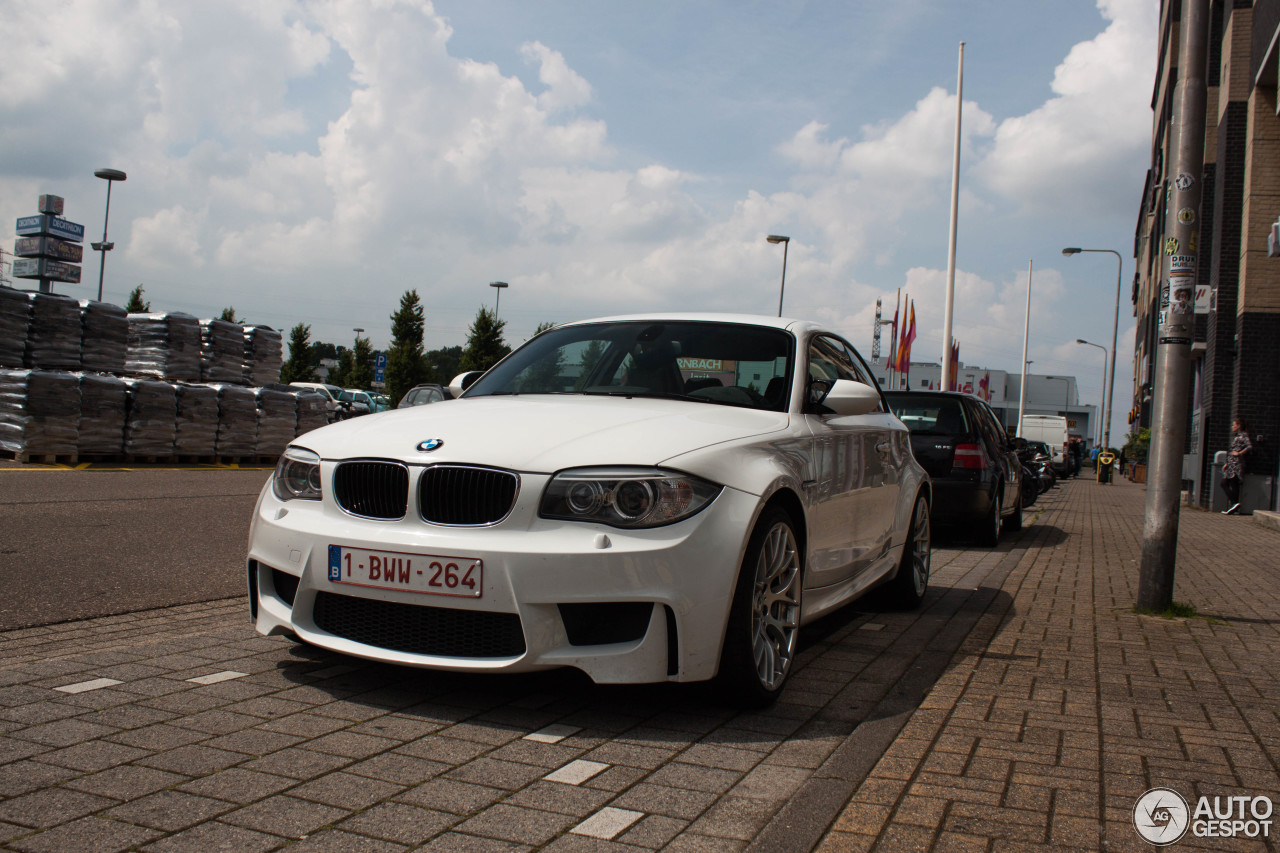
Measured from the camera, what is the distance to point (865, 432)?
5.22m

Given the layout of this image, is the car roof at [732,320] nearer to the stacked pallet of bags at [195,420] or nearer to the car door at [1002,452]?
the car door at [1002,452]

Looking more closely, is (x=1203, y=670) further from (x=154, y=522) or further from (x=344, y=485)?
(x=154, y=522)

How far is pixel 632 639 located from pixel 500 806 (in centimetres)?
78

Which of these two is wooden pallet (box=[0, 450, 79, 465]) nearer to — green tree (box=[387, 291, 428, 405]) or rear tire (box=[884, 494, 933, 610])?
rear tire (box=[884, 494, 933, 610])

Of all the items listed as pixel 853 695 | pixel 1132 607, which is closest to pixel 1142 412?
pixel 1132 607

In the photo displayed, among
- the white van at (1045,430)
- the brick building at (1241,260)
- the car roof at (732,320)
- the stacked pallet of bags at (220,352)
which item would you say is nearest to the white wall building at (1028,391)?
the white van at (1045,430)

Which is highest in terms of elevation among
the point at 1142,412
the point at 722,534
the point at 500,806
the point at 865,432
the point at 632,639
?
the point at 1142,412

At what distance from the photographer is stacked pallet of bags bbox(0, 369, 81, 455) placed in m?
13.9

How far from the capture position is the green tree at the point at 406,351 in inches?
2215

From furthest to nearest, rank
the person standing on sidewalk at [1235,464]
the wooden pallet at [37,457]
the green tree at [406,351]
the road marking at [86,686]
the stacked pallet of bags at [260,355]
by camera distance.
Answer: the green tree at [406,351], the stacked pallet of bags at [260,355], the person standing on sidewalk at [1235,464], the wooden pallet at [37,457], the road marking at [86,686]

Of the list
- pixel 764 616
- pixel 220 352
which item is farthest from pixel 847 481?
pixel 220 352

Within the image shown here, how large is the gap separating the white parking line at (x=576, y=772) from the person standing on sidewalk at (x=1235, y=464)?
17753 mm

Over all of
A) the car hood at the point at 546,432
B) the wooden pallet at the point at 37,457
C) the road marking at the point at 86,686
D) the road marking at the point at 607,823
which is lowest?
the road marking at the point at 86,686

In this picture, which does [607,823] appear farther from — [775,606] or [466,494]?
[775,606]
